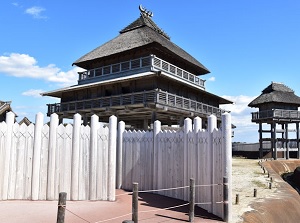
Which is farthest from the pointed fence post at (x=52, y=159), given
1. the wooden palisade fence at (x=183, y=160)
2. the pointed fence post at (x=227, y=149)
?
the pointed fence post at (x=227, y=149)

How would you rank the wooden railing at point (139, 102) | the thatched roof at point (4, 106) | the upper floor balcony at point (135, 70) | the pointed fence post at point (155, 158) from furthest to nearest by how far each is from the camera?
1. the thatched roof at point (4, 106)
2. the upper floor balcony at point (135, 70)
3. the wooden railing at point (139, 102)
4. the pointed fence post at point (155, 158)

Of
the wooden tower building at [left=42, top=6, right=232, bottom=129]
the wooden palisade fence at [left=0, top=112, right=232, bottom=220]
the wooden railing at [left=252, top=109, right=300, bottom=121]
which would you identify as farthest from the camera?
the wooden railing at [left=252, top=109, right=300, bottom=121]

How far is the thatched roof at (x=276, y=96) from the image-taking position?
3456cm

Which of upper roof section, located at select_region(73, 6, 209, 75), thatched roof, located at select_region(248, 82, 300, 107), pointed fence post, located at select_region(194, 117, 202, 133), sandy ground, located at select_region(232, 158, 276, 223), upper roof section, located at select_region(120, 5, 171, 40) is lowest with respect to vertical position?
sandy ground, located at select_region(232, 158, 276, 223)

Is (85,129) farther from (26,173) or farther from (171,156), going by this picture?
(171,156)

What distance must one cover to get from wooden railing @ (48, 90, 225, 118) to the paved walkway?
38.9 feet

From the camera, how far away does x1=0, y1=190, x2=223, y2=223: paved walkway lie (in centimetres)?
638

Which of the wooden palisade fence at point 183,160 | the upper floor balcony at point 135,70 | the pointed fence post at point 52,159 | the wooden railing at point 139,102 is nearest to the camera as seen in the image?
the wooden palisade fence at point 183,160

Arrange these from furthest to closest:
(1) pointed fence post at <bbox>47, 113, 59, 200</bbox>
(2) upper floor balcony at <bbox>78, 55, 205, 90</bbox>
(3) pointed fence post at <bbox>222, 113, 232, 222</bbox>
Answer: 1. (2) upper floor balcony at <bbox>78, 55, 205, 90</bbox>
2. (1) pointed fence post at <bbox>47, 113, 59, 200</bbox>
3. (3) pointed fence post at <bbox>222, 113, 232, 222</bbox>

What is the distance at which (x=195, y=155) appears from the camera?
817 centimetres

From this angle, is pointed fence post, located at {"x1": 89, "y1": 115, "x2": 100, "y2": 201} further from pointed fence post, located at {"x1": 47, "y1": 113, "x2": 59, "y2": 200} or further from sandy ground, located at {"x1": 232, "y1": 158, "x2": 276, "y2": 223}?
sandy ground, located at {"x1": 232, "y1": 158, "x2": 276, "y2": 223}

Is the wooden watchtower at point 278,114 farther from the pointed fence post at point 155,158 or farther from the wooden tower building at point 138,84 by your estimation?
the pointed fence post at point 155,158

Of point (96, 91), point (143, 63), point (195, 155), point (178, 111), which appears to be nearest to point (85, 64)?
point (96, 91)

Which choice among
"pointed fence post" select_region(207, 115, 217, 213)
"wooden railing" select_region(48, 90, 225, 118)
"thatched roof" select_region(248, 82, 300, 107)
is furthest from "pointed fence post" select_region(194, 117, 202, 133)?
"thatched roof" select_region(248, 82, 300, 107)
